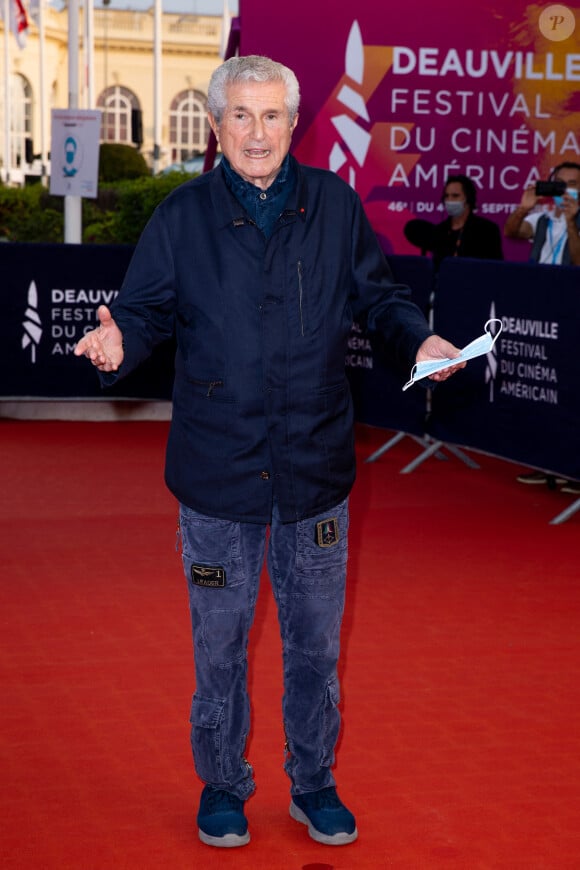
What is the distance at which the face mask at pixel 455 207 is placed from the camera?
11312 mm

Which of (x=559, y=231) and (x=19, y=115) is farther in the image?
(x=19, y=115)

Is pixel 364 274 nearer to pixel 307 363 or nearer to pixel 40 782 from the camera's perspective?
pixel 307 363

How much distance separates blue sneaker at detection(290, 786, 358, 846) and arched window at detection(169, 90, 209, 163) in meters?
86.4

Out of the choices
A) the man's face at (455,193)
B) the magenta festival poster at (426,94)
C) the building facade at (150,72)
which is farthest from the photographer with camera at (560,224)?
the building facade at (150,72)

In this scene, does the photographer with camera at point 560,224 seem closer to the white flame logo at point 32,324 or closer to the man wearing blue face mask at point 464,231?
the man wearing blue face mask at point 464,231

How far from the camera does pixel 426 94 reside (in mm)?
13820

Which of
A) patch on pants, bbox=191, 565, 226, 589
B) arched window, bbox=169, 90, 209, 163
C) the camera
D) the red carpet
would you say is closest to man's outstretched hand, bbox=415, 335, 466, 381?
patch on pants, bbox=191, 565, 226, 589

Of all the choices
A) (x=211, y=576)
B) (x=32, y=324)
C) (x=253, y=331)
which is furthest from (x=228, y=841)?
(x=32, y=324)

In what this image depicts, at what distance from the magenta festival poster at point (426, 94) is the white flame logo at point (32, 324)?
289cm

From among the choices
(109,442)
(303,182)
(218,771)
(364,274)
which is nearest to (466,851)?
(218,771)

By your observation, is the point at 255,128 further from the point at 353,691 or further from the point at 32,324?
the point at 32,324

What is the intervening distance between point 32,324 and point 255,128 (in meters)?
8.79

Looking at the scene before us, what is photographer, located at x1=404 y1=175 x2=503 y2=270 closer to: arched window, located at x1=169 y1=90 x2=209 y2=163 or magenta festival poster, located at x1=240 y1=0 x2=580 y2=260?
magenta festival poster, located at x1=240 y1=0 x2=580 y2=260

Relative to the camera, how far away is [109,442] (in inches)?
472
